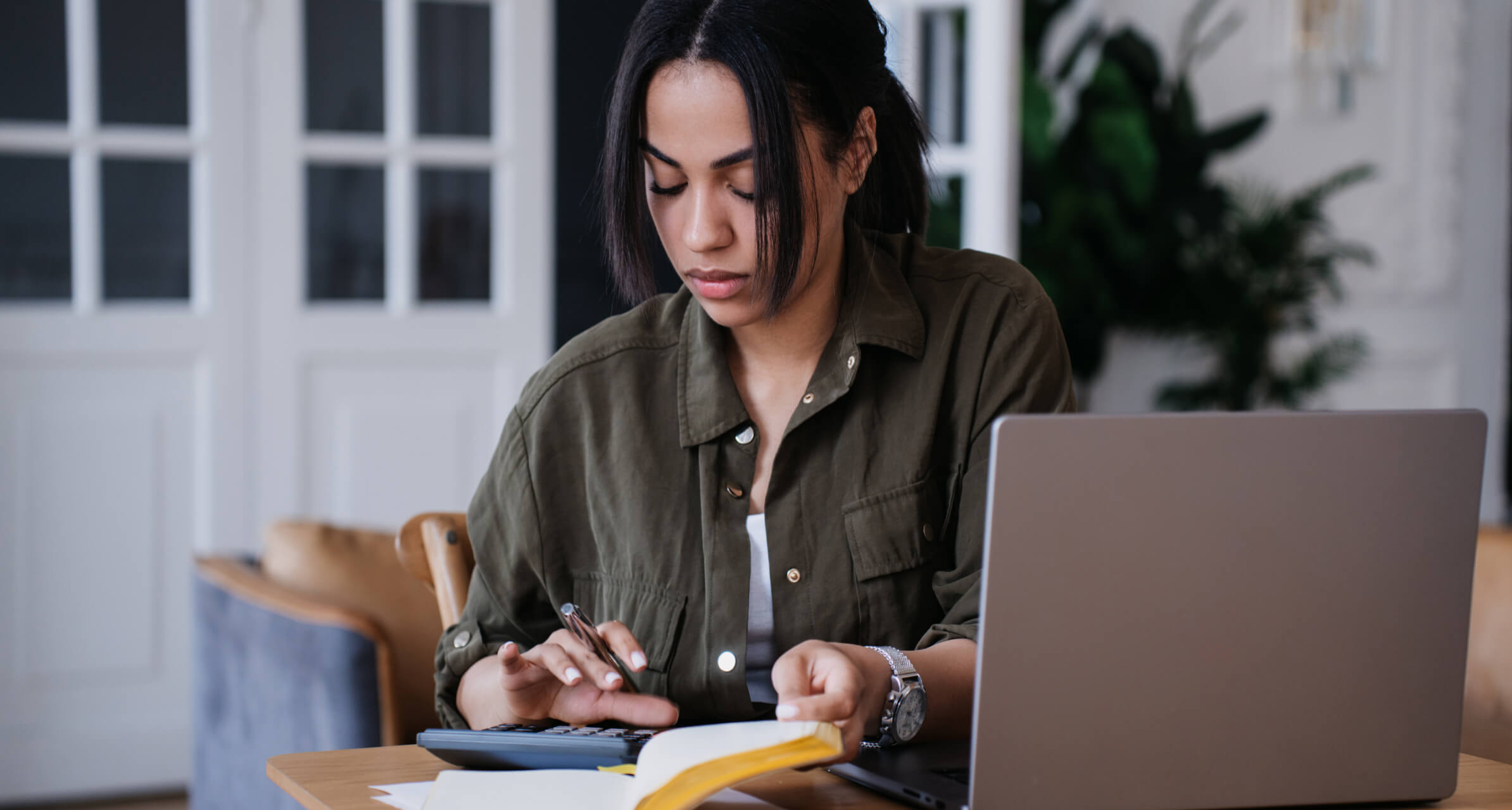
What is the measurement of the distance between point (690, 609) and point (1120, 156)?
3.47 metres

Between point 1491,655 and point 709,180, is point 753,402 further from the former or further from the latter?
point 1491,655

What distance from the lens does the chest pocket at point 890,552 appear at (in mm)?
1253

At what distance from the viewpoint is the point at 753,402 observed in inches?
52.6

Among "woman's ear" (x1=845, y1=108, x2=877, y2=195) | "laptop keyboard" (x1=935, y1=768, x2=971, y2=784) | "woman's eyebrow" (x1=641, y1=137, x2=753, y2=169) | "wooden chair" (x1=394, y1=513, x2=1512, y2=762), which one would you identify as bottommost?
"wooden chair" (x1=394, y1=513, x2=1512, y2=762)

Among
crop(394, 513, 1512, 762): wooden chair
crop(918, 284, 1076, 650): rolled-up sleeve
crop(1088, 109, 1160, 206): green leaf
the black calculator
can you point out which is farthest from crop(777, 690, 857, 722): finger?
crop(1088, 109, 1160, 206): green leaf

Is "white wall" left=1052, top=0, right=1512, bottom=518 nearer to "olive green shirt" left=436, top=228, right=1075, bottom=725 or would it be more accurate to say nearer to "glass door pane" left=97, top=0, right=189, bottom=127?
"glass door pane" left=97, top=0, right=189, bottom=127

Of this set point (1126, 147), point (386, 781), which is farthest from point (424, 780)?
point (1126, 147)

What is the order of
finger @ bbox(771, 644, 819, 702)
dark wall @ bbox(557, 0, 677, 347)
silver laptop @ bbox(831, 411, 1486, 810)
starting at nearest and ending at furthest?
silver laptop @ bbox(831, 411, 1486, 810), finger @ bbox(771, 644, 819, 702), dark wall @ bbox(557, 0, 677, 347)

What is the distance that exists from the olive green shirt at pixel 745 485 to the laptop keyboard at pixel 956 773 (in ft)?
0.90

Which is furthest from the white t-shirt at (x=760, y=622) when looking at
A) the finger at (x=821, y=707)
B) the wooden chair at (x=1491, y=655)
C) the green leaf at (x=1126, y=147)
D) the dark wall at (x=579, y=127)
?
the green leaf at (x=1126, y=147)

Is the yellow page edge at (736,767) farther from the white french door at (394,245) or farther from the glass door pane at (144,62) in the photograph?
the glass door pane at (144,62)

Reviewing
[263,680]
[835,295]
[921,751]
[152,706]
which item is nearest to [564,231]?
[152,706]

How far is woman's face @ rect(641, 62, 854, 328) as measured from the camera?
1.18 m

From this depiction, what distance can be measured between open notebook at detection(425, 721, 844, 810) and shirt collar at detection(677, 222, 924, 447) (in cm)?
46
